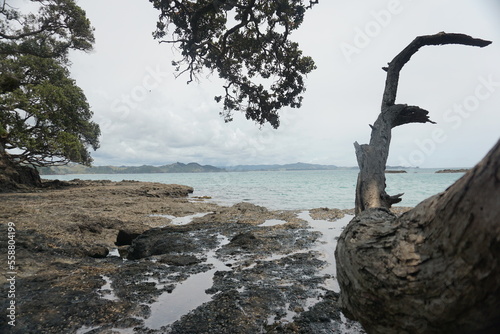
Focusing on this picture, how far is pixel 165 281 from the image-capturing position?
14.6 feet

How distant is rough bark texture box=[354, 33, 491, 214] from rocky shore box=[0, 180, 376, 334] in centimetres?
174

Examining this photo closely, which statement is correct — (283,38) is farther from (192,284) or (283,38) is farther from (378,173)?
(192,284)

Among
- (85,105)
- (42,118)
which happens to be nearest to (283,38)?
(42,118)

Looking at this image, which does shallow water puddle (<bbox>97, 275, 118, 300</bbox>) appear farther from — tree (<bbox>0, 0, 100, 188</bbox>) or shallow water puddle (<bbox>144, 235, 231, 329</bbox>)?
tree (<bbox>0, 0, 100, 188</bbox>)

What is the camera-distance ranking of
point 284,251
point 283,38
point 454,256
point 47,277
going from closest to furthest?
point 454,256
point 47,277
point 284,251
point 283,38

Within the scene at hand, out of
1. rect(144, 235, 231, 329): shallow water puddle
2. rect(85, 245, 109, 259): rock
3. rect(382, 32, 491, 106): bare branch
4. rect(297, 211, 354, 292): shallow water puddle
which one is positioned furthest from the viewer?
rect(85, 245, 109, 259): rock

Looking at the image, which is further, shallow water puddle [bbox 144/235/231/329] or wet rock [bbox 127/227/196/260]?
wet rock [bbox 127/227/196/260]

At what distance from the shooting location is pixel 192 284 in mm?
Answer: 4398

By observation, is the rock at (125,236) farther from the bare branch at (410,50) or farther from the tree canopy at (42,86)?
the tree canopy at (42,86)

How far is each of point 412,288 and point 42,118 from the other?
921 inches

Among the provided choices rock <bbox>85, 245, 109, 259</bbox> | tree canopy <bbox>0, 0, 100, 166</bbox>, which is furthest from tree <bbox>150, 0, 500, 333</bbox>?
tree canopy <bbox>0, 0, 100, 166</bbox>

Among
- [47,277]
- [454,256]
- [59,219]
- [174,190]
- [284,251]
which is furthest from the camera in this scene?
[174,190]

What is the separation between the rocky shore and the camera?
122 inches

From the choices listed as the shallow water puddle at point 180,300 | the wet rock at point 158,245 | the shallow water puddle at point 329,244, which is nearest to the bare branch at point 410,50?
the shallow water puddle at point 329,244
